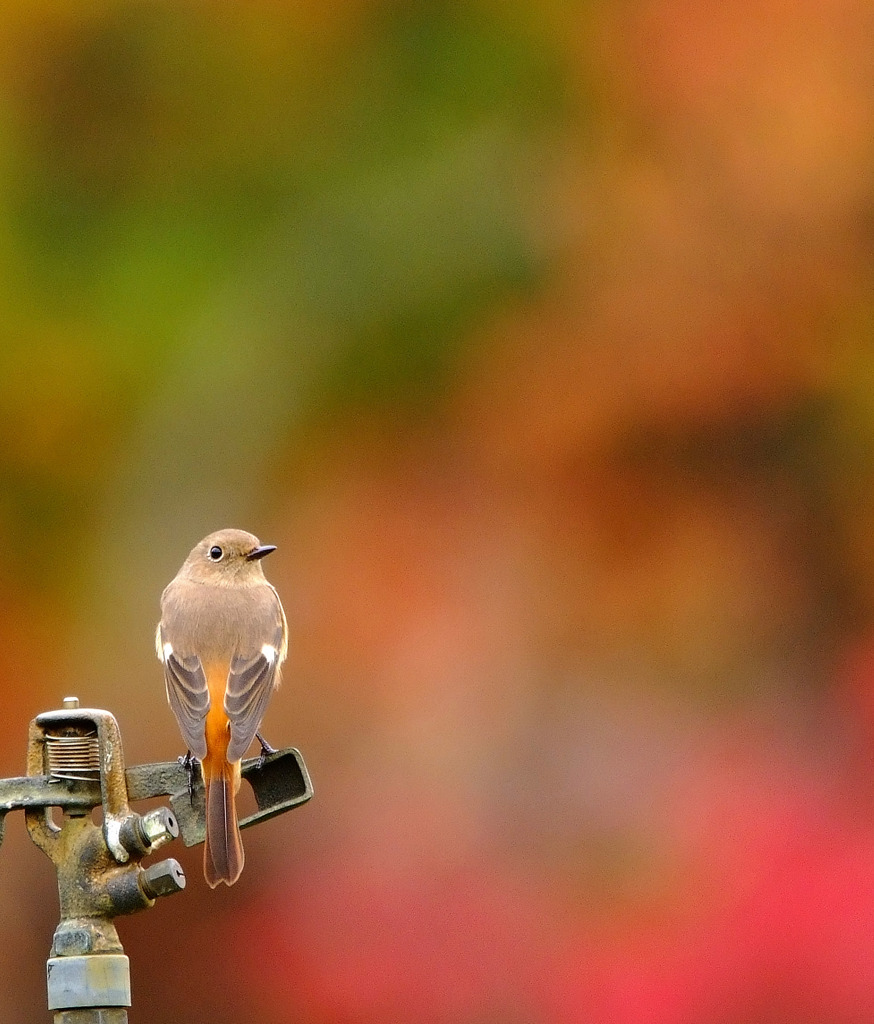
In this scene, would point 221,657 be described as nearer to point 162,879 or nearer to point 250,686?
point 250,686

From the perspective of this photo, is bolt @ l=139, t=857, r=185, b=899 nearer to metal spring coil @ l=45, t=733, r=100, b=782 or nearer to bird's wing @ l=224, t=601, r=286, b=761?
metal spring coil @ l=45, t=733, r=100, b=782

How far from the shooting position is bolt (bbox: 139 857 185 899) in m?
3.33

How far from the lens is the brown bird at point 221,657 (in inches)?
Answer: 165

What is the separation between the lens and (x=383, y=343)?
10.7 m

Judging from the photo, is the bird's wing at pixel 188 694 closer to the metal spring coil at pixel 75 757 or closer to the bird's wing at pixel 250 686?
the bird's wing at pixel 250 686

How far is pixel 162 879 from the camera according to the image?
131 inches

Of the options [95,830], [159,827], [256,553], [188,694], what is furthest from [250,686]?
[159,827]

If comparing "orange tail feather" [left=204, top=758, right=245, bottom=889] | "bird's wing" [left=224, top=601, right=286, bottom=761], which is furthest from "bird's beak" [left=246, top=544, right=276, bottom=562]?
"orange tail feather" [left=204, top=758, right=245, bottom=889]

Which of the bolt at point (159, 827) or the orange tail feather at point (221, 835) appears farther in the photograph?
the orange tail feather at point (221, 835)

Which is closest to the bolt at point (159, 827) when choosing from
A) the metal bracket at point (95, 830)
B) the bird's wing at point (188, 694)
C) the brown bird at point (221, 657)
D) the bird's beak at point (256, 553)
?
the metal bracket at point (95, 830)

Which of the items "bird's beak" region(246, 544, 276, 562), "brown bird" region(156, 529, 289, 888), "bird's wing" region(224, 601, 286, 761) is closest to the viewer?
"brown bird" region(156, 529, 289, 888)

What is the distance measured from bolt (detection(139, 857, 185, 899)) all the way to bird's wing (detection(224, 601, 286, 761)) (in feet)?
3.70

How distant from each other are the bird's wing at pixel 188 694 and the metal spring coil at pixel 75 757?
1024mm

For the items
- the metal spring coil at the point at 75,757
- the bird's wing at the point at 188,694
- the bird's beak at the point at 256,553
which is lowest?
the metal spring coil at the point at 75,757
